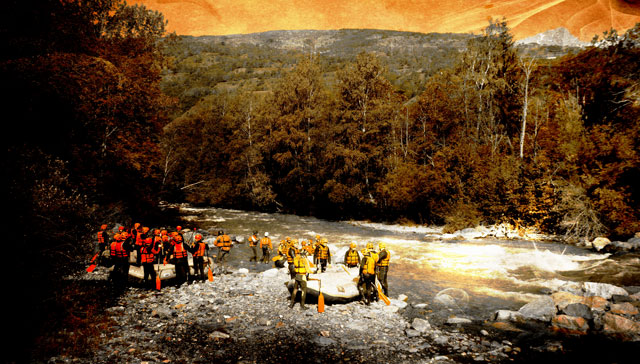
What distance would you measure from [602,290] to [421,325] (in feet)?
22.8

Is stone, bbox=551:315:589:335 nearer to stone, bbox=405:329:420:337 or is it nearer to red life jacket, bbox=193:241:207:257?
stone, bbox=405:329:420:337

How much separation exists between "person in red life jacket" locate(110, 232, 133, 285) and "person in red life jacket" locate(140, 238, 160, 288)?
23.9 inches

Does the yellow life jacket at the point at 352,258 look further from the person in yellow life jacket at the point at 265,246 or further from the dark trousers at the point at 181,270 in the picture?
the dark trousers at the point at 181,270

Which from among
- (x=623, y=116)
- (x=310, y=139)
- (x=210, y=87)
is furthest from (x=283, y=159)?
(x=210, y=87)

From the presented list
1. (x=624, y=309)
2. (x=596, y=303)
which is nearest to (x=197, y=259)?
(x=596, y=303)

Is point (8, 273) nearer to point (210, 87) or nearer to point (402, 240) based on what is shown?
point (402, 240)

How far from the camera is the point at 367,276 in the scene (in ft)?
37.8

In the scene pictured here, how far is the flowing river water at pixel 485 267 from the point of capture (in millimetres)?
12555

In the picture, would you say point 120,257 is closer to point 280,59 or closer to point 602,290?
point 602,290

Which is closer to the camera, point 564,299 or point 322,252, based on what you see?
point 564,299

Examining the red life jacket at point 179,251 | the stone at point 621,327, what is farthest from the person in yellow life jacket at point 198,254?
the stone at point 621,327

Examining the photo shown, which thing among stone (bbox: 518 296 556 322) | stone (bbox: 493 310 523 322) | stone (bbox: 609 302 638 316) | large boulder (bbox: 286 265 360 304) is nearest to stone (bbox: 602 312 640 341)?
stone (bbox: 609 302 638 316)

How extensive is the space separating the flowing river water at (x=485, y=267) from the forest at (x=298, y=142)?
529cm

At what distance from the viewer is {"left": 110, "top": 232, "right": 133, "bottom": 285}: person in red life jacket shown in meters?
12.6
